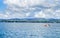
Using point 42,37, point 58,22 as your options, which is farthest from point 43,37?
point 58,22

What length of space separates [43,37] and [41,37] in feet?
1.30

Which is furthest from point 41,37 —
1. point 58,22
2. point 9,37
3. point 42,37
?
point 58,22

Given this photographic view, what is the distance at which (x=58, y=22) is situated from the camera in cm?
11744

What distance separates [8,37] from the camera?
36875 millimetres

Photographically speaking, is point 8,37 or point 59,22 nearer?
point 8,37

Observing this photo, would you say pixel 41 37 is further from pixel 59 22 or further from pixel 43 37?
pixel 59 22

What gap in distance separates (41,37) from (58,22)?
80461mm

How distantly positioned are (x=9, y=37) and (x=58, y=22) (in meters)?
83.1

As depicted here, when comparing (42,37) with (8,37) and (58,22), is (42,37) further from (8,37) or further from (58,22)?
(58,22)

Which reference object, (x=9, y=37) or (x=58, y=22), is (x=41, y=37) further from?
(x=58, y=22)

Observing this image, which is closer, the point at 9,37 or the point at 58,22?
the point at 9,37

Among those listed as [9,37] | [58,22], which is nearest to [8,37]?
[9,37]

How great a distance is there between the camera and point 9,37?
37.0 meters

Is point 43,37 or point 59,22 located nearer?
point 43,37
